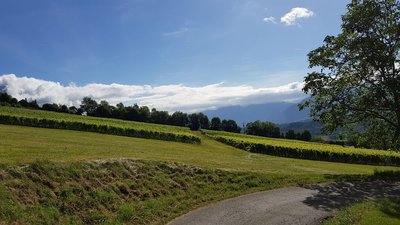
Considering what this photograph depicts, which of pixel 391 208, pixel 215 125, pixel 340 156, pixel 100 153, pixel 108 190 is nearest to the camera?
pixel 108 190

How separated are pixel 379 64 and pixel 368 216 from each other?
53.7ft

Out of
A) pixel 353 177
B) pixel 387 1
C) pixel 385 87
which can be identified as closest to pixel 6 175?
pixel 353 177

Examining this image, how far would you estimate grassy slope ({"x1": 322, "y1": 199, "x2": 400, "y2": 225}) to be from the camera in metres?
14.8

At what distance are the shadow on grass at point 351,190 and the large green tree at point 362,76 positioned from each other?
492 centimetres

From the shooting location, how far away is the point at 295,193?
70.9ft

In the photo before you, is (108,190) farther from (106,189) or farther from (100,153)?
(100,153)

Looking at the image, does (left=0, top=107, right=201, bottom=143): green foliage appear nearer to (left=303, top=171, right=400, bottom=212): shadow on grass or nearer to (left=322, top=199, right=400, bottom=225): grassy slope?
(left=303, top=171, right=400, bottom=212): shadow on grass

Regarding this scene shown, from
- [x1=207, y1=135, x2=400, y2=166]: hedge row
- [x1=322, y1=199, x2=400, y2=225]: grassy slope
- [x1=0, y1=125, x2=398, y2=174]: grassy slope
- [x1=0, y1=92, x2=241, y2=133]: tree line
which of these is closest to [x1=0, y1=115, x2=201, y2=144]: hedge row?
[x1=0, y1=125, x2=398, y2=174]: grassy slope

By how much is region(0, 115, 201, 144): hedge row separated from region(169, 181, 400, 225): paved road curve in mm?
42902

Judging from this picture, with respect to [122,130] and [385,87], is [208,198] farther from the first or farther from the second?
[122,130]

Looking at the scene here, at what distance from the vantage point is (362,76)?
29609mm

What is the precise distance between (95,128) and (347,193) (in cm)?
4587

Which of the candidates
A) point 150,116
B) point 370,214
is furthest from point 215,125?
point 370,214

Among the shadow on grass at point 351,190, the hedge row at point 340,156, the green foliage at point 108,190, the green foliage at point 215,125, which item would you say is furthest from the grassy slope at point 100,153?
the green foliage at point 215,125
